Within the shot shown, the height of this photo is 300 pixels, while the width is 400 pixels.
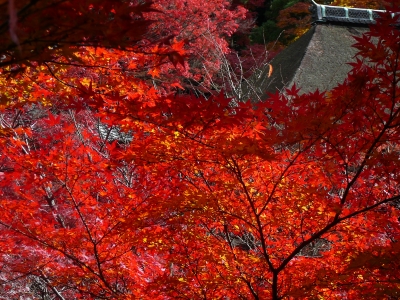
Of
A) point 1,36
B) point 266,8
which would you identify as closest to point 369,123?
point 1,36

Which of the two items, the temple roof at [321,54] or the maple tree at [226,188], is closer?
the maple tree at [226,188]

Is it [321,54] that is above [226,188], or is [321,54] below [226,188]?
below

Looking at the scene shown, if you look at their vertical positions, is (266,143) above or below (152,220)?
above

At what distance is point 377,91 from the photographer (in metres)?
2.73

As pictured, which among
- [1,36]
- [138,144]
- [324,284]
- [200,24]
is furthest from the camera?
[200,24]

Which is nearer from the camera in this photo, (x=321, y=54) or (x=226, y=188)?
(x=226, y=188)

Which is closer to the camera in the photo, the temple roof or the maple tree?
the maple tree

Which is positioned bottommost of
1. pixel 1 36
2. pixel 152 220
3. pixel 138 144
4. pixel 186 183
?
pixel 152 220

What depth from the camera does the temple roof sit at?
1199 centimetres

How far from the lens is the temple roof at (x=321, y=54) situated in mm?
11992

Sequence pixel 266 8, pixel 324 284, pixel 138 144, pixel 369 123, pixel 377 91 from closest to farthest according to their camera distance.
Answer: pixel 377 91
pixel 369 123
pixel 324 284
pixel 138 144
pixel 266 8

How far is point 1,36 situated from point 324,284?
2678mm

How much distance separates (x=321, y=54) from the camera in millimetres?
13117

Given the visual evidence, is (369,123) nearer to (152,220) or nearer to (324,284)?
(324,284)
